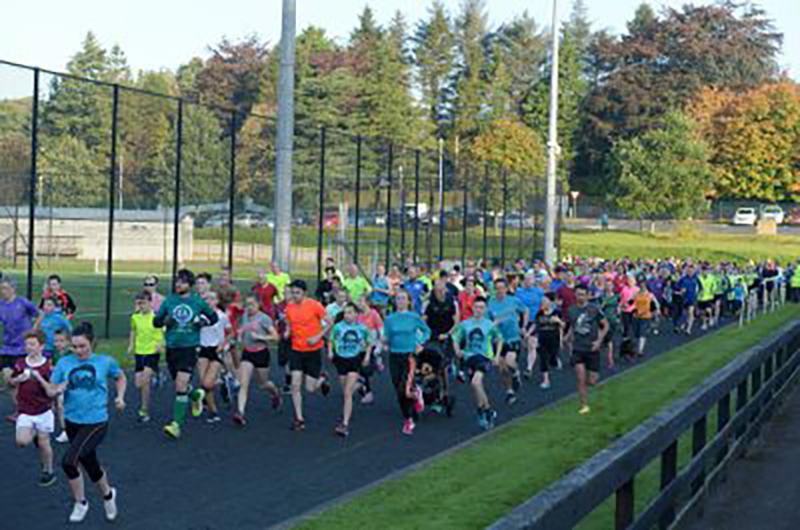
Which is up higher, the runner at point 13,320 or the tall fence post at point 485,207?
the tall fence post at point 485,207

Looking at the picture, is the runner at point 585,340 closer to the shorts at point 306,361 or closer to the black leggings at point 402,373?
the black leggings at point 402,373

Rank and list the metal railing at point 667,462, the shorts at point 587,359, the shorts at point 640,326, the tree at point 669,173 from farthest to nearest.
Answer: the tree at point 669,173, the shorts at point 640,326, the shorts at point 587,359, the metal railing at point 667,462

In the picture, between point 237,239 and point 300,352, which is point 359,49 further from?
point 300,352

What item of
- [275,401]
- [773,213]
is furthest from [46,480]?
[773,213]

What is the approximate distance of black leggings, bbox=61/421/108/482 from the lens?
10.7 m

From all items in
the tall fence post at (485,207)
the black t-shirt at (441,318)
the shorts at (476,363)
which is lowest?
the shorts at (476,363)

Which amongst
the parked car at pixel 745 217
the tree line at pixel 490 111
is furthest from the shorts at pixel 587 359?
the parked car at pixel 745 217

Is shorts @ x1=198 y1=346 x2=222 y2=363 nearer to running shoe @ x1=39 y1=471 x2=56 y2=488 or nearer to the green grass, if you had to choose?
the green grass

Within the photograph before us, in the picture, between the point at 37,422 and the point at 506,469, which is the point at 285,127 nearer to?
the point at 506,469

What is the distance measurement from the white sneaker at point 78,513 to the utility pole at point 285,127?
13297 millimetres

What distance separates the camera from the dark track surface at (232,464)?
36.6 ft

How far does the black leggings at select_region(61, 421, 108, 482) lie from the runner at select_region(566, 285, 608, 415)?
8.38m

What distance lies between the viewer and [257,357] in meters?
17.0

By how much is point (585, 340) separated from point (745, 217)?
80.0 metres
